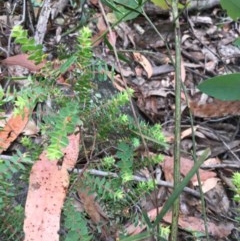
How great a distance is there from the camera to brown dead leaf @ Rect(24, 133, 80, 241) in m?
1.01

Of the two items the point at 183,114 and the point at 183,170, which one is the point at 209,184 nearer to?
the point at 183,170

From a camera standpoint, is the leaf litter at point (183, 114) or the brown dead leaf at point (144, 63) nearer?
the leaf litter at point (183, 114)

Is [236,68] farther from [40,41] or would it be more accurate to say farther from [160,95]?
[40,41]

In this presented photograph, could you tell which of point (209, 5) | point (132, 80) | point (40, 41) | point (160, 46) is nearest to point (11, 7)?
point (40, 41)

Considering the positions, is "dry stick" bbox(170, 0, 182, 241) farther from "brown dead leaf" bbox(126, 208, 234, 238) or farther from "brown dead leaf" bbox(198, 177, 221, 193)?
"brown dead leaf" bbox(198, 177, 221, 193)

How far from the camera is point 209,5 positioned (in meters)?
2.78

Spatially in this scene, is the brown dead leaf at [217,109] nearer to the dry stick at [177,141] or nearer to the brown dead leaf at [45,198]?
the dry stick at [177,141]

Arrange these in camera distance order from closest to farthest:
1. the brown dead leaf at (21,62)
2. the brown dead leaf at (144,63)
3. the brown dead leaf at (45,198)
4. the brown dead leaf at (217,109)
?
the brown dead leaf at (45,198), the brown dead leaf at (21,62), the brown dead leaf at (217,109), the brown dead leaf at (144,63)

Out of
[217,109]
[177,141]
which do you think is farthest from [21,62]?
[217,109]

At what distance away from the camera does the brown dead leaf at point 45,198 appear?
101 cm

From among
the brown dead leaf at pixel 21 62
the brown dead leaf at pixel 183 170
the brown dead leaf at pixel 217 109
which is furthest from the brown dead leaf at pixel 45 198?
→ the brown dead leaf at pixel 217 109

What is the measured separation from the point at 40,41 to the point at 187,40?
0.96 metres

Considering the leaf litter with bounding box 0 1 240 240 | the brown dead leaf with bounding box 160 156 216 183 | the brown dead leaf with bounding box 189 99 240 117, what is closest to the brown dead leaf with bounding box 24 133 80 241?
the leaf litter with bounding box 0 1 240 240

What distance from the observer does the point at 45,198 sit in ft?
3.39
